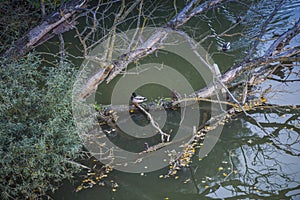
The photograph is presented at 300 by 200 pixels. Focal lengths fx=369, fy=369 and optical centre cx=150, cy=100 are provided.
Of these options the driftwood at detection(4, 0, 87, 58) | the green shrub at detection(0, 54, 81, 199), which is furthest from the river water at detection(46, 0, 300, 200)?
the driftwood at detection(4, 0, 87, 58)

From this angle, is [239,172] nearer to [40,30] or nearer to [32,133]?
[32,133]

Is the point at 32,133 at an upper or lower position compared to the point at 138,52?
lower

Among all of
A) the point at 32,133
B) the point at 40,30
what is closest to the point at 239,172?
the point at 32,133

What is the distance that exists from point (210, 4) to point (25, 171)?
3.22m

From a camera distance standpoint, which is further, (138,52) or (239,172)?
(138,52)

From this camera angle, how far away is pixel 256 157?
411cm

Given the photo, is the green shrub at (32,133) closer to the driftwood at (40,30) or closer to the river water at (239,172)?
the river water at (239,172)

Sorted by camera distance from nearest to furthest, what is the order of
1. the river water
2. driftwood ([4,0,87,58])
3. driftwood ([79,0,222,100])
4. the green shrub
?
the green shrub → the river water → driftwood ([79,0,222,100]) → driftwood ([4,0,87,58])

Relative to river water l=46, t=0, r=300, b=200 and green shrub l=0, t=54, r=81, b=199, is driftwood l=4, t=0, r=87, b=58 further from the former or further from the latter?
river water l=46, t=0, r=300, b=200

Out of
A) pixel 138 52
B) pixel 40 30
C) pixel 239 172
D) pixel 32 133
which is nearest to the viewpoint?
pixel 32 133

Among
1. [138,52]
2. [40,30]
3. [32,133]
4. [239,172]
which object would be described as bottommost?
[32,133]

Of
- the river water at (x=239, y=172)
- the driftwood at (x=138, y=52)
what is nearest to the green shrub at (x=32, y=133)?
the river water at (x=239, y=172)

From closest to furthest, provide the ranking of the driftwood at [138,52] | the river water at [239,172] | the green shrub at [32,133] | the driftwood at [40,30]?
1. the green shrub at [32,133]
2. the river water at [239,172]
3. the driftwood at [138,52]
4. the driftwood at [40,30]

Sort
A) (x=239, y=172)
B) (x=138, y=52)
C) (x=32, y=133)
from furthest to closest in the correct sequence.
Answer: (x=138, y=52) → (x=239, y=172) → (x=32, y=133)
